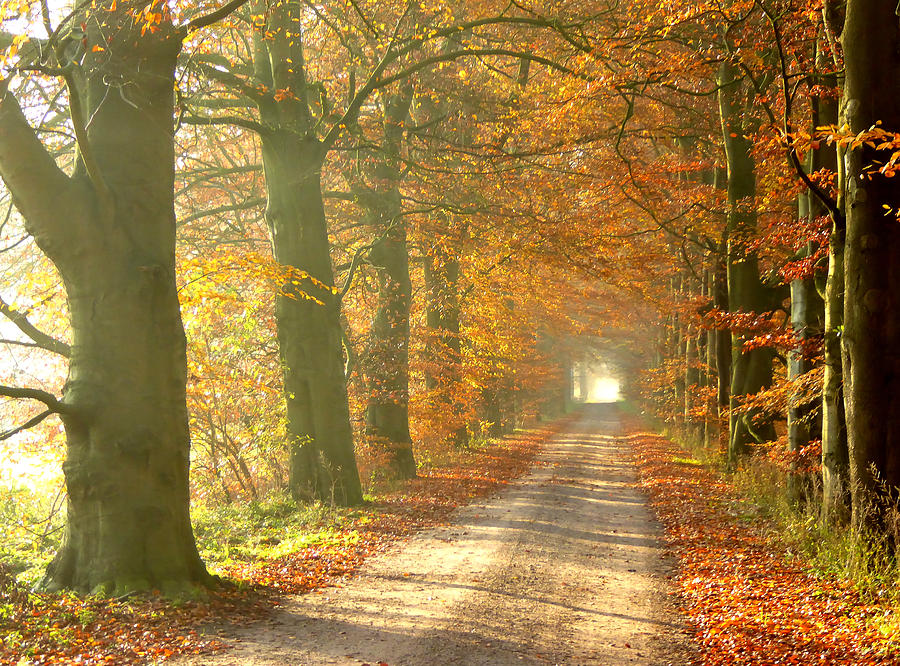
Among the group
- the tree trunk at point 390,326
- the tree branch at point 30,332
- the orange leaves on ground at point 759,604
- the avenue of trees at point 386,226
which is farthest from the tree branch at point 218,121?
the orange leaves on ground at point 759,604

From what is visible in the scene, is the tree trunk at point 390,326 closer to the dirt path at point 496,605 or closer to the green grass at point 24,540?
the dirt path at point 496,605

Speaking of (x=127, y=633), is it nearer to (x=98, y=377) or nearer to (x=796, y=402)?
(x=98, y=377)

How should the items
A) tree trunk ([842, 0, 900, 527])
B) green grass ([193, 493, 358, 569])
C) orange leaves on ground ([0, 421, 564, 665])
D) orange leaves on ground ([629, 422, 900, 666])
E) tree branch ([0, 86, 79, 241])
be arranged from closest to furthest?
orange leaves on ground ([629, 422, 900, 666])
orange leaves on ground ([0, 421, 564, 665])
tree branch ([0, 86, 79, 241])
tree trunk ([842, 0, 900, 527])
green grass ([193, 493, 358, 569])

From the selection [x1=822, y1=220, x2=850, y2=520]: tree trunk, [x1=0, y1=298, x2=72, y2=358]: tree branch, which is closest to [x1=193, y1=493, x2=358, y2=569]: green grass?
[x1=0, y1=298, x2=72, y2=358]: tree branch

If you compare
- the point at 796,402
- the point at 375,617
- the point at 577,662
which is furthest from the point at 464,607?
the point at 796,402

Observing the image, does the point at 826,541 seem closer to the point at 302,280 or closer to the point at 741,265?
the point at 741,265

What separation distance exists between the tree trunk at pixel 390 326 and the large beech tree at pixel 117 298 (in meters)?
8.22

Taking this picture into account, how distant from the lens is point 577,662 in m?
5.27

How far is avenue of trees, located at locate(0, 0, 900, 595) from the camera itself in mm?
6801

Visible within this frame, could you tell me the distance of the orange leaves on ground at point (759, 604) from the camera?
5.25 metres

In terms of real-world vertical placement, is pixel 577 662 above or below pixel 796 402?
below

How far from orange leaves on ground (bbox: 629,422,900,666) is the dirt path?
0.32 meters

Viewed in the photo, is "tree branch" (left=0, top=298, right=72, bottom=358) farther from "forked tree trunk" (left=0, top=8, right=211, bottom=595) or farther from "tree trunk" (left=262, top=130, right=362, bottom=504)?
"tree trunk" (left=262, top=130, right=362, bottom=504)

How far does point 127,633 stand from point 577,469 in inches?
557
